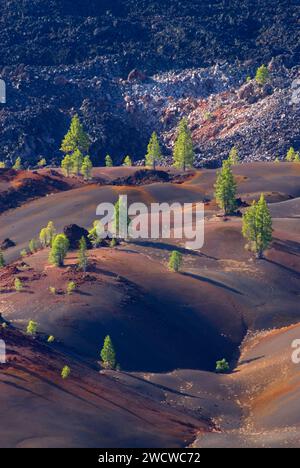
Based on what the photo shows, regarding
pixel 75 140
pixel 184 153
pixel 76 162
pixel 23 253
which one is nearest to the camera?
pixel 23 253

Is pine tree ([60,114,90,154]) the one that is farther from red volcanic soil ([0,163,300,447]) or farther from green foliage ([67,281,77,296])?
green foliage ([67,281,77,296])

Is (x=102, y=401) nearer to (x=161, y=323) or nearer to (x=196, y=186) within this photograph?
(x=161, y=323)

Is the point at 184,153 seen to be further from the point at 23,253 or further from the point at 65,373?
the point at 65,373

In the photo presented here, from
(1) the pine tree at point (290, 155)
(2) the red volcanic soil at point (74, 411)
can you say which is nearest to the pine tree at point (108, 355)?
(2) the red volcanic soil at point (74, 411)

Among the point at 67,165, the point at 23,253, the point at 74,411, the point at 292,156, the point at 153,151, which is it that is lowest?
the point at 23,253

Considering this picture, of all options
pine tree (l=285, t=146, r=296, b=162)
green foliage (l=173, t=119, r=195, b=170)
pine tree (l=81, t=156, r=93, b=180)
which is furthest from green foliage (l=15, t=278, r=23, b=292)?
pine tree (l=285, t=146, r=296, b=162)

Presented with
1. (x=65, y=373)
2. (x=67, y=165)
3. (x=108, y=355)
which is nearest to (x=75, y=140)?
(x=67, y=165)
